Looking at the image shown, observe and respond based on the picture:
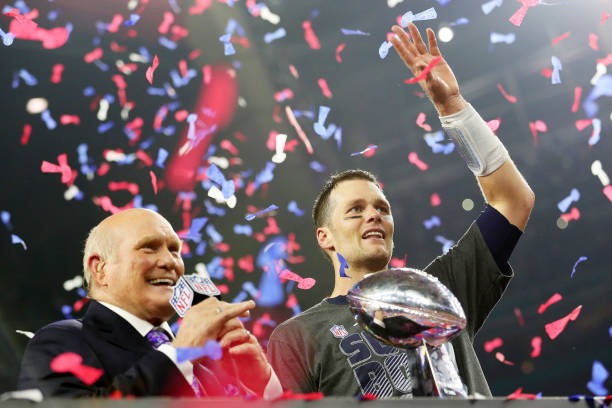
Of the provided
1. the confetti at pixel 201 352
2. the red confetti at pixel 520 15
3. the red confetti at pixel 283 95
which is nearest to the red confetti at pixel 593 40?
the red confetti at pixel 520 15

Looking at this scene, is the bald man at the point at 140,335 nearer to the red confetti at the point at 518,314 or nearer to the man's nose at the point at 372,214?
the man's nose at the point at 372,214

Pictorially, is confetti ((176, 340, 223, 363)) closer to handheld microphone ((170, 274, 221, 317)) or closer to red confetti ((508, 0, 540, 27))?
handheld microphone ((170, 274, 221, 317))

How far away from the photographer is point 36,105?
3.64 meters

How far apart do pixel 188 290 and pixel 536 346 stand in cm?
383

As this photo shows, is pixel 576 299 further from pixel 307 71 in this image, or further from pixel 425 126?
pixel 307 71

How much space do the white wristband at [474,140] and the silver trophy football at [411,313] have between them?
946mm

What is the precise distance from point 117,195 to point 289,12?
1606 mm

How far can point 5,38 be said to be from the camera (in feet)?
10.8

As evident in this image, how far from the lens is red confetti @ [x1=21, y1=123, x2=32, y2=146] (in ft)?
11.8

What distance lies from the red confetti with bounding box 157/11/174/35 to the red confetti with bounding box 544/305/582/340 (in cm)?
326

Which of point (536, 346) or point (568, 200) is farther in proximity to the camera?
point (536, 346)

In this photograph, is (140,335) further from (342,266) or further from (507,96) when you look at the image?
(507,96)

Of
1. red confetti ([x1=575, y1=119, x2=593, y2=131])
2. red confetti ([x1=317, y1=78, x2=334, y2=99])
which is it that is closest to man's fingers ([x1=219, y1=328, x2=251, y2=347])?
red confetti ([x1=317, y1=78, x2=334, y2=99])

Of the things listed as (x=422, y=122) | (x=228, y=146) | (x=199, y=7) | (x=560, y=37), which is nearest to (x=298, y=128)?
(x=228, y=146)
